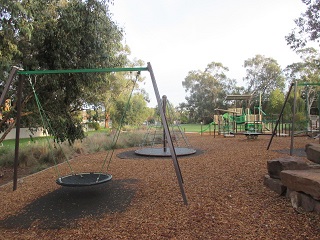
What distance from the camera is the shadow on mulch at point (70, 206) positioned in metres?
3.13

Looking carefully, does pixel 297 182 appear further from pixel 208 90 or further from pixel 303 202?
pixel 208 90

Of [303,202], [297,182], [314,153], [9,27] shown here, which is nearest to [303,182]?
[297,182]

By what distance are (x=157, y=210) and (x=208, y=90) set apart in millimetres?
41122

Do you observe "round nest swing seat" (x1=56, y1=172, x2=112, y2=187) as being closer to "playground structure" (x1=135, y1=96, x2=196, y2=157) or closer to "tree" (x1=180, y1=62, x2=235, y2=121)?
"playground structure" (x1=135, y1=96, x2=196, y2=157)

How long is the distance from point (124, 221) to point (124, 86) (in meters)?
22.5

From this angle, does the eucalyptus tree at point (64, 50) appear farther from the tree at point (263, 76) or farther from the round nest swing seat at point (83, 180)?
the tree at point (263, 76)

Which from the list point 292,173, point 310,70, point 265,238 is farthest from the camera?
point 310,70

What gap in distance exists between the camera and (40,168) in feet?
23.4

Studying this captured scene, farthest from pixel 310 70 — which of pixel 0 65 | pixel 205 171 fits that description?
pixel 0 65

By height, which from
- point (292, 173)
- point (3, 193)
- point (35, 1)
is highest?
point (35, 1)

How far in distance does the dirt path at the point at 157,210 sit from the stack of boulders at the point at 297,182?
110mm

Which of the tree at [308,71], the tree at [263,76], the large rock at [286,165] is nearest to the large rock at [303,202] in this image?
the large rock at [286,165]

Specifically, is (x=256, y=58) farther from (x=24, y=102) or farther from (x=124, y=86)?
(x=24, y=102)

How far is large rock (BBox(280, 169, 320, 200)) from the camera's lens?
279 centimetres
